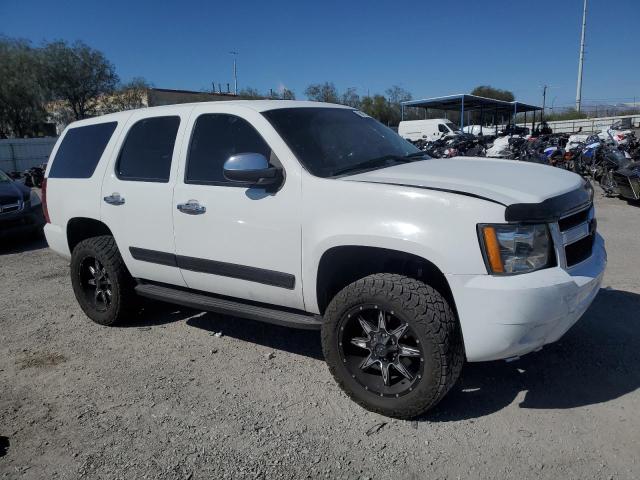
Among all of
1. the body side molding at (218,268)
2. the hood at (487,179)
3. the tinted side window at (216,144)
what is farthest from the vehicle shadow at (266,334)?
the hood at (487,179)

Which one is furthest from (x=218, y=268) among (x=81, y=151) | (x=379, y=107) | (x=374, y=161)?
(x=379, y=107)

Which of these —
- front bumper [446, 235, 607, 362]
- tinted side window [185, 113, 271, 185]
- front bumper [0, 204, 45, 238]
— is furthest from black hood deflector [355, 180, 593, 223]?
front bumper [0, 204, 45, 238]

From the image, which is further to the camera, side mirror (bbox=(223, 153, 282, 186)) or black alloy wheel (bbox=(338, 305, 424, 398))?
side mirror (bbox=(223, 153, 282, 186))

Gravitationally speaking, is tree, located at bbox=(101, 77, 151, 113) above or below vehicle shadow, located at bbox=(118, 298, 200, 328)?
above

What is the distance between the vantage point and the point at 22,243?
29.7 feet

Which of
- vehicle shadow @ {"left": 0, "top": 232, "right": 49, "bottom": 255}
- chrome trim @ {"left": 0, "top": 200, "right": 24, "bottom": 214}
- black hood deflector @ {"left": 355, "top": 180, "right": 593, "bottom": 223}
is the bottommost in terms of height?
vehicle shadow @ {"left": 0, "top": 232, "right": 49, "bottom": 255}

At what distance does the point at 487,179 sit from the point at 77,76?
43.5 m

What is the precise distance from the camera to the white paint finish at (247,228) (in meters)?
3.23

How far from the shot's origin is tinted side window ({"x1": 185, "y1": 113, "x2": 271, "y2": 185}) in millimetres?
3580

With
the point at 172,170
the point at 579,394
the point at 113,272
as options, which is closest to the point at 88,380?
the point at 113,272

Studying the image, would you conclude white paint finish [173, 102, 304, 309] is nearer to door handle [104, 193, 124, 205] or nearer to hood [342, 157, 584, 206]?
hood [342, 157, 584, 206]

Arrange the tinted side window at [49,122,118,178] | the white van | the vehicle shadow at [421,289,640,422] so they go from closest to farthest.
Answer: the vehicle shadow at [421,289,640,422]
the tinted side window at [49,122,118,178]
the white van

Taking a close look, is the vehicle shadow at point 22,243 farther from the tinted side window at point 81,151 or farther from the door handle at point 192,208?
the door handle at point 192,208

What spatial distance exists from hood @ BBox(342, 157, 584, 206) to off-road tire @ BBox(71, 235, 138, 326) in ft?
7.71
